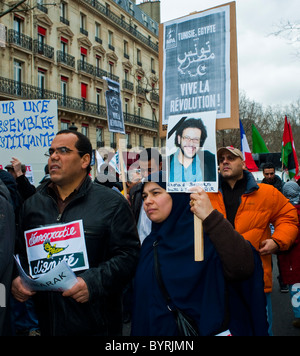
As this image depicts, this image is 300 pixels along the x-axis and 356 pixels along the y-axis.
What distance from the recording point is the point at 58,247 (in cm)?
229

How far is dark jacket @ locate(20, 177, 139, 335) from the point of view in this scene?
7.32 feet

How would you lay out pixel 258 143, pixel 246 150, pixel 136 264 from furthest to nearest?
pixel 258 143, pixel 246 150, pixel 136 264

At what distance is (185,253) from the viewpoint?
217 cm

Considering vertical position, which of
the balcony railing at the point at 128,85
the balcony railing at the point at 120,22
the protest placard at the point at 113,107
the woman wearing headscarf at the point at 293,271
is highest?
the balcony railing at the point at 120,22

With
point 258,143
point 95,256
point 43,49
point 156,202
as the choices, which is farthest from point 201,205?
point 43,49

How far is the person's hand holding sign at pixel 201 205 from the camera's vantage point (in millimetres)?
2078

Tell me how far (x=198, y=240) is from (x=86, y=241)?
664 mm

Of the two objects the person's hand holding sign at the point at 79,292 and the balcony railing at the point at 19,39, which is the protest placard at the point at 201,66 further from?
the balcony railing at the point at 19,39

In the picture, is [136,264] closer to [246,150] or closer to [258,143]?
[246,150]

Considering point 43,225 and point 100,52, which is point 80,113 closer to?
point 100,52

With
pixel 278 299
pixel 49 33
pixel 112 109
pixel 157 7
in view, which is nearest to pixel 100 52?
pixel 49 33

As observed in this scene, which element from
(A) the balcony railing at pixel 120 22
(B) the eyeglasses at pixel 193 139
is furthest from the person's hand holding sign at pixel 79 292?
(A) the balcony railing at pixel 120 22

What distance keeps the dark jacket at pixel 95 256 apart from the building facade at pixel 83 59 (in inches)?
660

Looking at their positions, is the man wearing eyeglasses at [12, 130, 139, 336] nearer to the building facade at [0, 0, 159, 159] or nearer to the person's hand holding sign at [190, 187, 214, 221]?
the person's hand holding sign at [190, 187, 214, 221]
